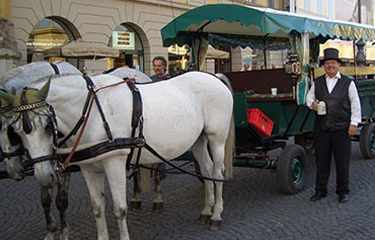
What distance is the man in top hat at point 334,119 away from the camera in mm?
6176

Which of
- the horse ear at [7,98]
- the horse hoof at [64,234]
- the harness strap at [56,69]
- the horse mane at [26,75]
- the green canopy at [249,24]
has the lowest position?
A: the horse hoof at [64,234]

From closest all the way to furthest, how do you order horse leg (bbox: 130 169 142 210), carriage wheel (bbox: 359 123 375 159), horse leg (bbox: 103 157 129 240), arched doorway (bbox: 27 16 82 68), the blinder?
the blinder → horse leg (bbox: 103 157 129 240) → horse leg (bbox: 130 169 142 210) → carriage wheel (bbox: 359 123 375 159) → arched doorway (bbox: 27 16 82 68)

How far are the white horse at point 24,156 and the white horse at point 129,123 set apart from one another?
0.36 feet

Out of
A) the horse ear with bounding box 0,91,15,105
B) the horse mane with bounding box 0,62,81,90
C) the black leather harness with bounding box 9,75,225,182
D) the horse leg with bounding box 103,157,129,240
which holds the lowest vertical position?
the horse leg with bounding box 103,157,129,240

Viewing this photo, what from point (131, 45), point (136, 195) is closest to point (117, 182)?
point (136, 195)

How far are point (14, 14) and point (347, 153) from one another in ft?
35.4

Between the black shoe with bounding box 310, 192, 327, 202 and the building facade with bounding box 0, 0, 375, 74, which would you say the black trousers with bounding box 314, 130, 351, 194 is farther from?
the building facade with bounding box 0, 0, 375, 74

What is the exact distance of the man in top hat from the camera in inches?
243

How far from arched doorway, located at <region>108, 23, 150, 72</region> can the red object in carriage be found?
11.0m

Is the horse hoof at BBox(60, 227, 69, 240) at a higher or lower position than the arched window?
lower

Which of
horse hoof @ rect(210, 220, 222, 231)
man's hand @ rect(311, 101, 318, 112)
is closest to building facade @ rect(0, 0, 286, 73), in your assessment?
man's hand @ rect(311, 101, 318, 112)

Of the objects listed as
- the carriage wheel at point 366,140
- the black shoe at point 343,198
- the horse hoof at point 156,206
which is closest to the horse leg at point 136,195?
the horse hoof at point 156,206

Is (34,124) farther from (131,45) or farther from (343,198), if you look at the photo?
(131,45)

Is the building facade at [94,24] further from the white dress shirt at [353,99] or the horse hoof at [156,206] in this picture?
the horse hoof at [156,206]
